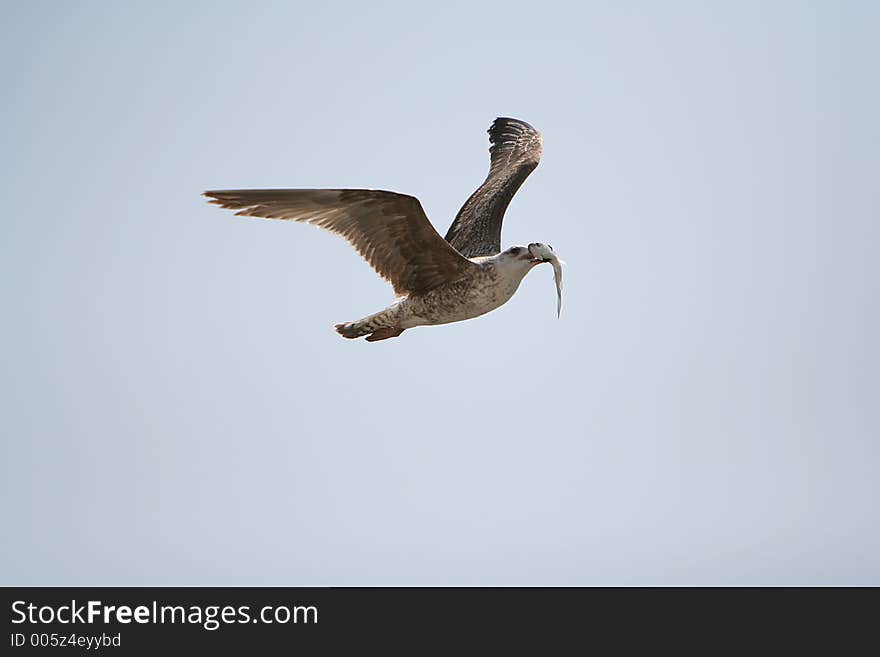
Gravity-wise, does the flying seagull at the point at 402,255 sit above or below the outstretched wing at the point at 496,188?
below

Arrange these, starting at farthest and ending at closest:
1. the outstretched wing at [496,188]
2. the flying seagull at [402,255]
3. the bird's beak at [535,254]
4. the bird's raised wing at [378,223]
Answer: the outstretched wing at [496,188]
the bird's beak at [535,254]
the flying seagull at [402,255]
the bird's raised wing at [378,223]

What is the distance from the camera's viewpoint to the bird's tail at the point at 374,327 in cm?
1233

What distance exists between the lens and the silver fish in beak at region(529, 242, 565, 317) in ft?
39.1

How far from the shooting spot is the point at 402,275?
40.1 feet

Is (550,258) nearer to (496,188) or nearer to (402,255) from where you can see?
(402,255)

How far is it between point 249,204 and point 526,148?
6975mm

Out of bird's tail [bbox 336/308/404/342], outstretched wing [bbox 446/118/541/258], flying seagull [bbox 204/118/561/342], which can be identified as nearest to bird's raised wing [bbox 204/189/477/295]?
flying seagull [bbox 204/118/561/342]

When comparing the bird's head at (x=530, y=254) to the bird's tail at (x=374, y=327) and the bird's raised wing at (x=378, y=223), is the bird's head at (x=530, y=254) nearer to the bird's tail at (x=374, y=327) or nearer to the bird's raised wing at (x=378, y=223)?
the bird's raised wing at (x=378, y=223)

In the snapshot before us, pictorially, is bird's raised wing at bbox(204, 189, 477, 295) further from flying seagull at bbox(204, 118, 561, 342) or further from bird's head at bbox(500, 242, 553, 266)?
bird's head at bbox(500, 242, 553, 266)

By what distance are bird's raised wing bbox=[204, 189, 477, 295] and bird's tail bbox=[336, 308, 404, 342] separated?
0.31 metres

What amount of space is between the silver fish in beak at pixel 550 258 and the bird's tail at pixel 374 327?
1679 millimetres

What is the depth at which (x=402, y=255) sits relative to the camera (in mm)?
12047

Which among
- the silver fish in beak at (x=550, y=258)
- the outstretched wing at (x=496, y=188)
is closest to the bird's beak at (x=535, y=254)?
the silver fish in beak at (x=550, y=258)
